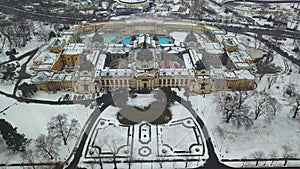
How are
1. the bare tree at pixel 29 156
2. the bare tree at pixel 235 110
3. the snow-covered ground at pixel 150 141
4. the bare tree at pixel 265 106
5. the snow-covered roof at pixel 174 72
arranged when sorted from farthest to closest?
the snow-covered roof at pixel 174 72
the bare tree at pixel 265 106
the bare tree at pixel 235 110
the snow-covered ground at pixel 150 141
the bare tree at pixel 29 156

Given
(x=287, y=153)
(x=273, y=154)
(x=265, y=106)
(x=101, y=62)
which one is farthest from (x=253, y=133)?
(x=101, y=62)

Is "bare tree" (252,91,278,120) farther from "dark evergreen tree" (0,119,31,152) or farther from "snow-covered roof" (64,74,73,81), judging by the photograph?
"dark evergreen tree" (0,119,31,152)

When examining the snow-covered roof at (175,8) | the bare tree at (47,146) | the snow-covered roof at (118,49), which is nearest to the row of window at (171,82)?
the snow-covered roof at (118,49)

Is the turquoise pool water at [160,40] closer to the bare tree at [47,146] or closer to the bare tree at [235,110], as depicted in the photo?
the bare tree at [235,110]

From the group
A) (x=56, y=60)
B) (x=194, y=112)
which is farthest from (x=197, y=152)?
(x=56, y=60)

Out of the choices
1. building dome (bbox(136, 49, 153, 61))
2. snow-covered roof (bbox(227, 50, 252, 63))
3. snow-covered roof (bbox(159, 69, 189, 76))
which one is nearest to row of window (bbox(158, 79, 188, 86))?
snow-covered roof (bbox(159, 69, 189, 76))
